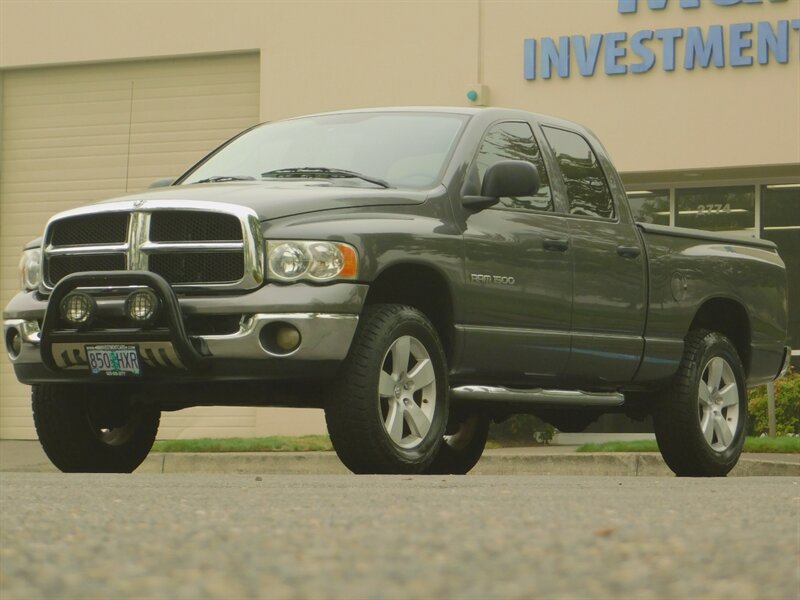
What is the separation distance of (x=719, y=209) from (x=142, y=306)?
12.8m

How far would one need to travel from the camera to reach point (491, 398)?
26.7 feet

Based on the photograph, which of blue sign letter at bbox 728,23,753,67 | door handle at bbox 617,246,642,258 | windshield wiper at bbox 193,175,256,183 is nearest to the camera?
windshield wiper at bbox 193,175,256,183

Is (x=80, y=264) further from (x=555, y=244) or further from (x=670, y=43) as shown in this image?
(x=670, y=43)

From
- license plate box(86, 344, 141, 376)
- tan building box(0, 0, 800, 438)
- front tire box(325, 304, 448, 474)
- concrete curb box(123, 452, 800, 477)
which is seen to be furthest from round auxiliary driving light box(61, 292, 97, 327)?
tan building box(0, 0, 800, 438)

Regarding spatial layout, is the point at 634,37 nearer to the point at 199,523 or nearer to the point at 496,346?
the point at 496,346

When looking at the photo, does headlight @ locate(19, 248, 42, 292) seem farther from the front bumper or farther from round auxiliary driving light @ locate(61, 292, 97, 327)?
the front bumper

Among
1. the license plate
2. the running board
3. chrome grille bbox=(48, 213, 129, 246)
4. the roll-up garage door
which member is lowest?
the running board

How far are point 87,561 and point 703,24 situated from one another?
53.6 feet

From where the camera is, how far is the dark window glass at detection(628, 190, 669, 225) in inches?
768

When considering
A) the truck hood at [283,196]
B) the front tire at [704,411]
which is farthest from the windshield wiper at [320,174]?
the front tire at [704,411]

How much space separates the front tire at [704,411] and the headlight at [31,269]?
12.4 feet

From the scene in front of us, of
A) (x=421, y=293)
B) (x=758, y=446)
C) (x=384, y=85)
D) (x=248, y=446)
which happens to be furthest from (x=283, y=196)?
(x=384, y=85)

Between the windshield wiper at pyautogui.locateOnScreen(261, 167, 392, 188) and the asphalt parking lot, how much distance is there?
10.1ft

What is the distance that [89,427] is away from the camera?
8.41 metres
